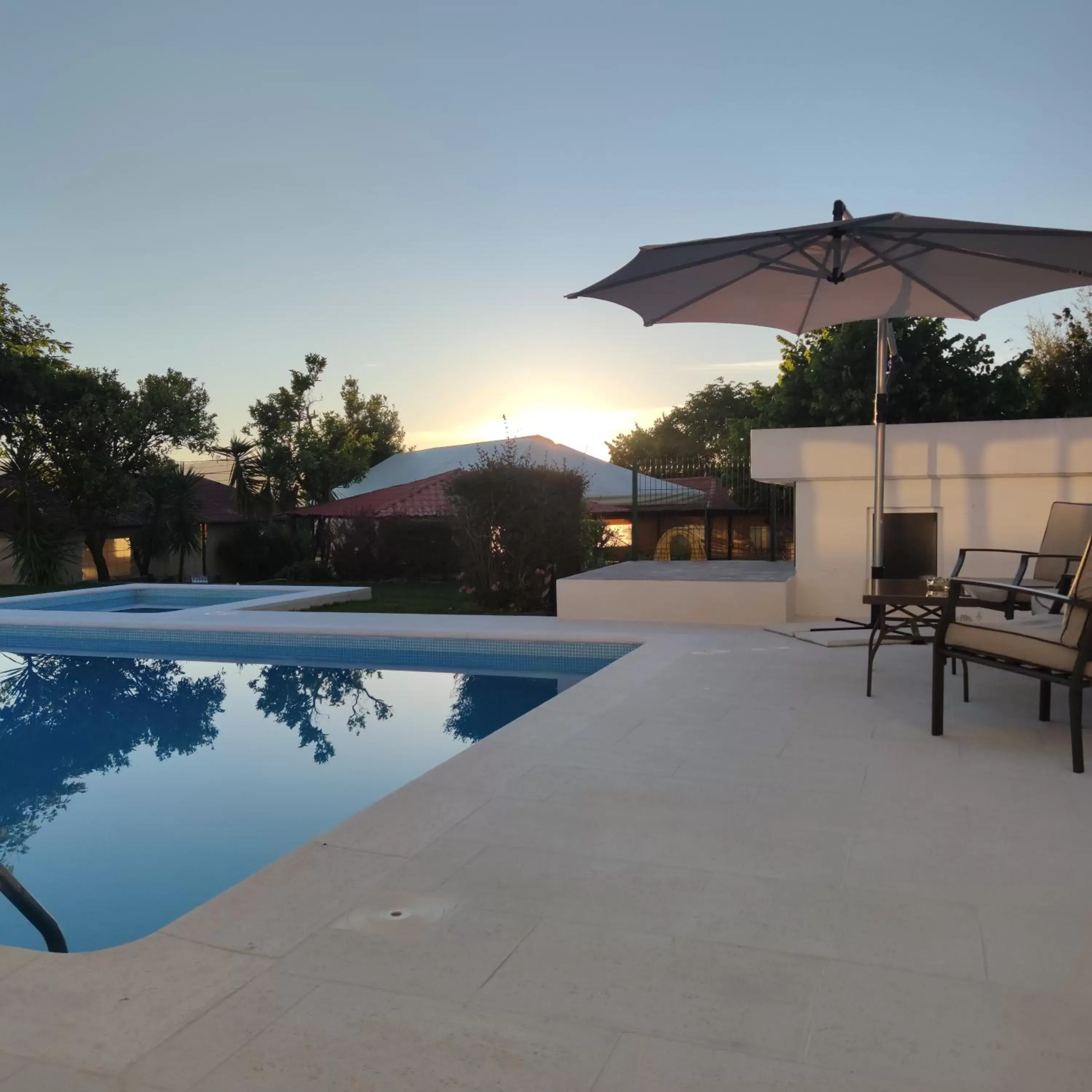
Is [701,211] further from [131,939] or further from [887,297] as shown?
[131,939]

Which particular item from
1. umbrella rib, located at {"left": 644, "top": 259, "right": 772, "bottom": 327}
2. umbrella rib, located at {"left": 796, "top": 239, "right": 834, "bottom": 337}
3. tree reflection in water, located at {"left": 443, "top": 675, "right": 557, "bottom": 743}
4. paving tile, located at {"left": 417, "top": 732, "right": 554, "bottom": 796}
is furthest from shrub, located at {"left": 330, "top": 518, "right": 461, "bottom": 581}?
paving tile, located at {"left": 417, "top": 732, "right": 554, "bottom": 796}

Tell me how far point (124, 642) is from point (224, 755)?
522cm

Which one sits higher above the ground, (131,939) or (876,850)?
(876,850)

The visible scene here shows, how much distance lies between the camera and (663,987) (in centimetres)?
234

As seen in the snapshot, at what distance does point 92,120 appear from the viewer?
14211mm

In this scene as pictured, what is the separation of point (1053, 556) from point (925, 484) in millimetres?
3276

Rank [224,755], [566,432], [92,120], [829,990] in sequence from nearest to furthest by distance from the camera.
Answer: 1. [829,990]
2. [224,755]
3. [92,120]
4. [566,432]

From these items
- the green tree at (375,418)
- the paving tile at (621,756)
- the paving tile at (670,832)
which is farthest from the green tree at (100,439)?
the paving tile at (670,832)

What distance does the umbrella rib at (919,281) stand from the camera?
268 inches

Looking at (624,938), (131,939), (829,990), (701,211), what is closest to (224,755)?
(131,939)

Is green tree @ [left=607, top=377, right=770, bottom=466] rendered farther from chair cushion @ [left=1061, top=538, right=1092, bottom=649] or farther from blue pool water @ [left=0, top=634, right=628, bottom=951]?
chair cushion @ [left=1061, top=538, right=1092, bottom=649]

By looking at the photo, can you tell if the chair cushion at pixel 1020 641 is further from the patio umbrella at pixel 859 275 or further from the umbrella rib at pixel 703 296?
the umbrella rib at pixel 703 296

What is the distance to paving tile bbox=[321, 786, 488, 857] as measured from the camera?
342 centimetres

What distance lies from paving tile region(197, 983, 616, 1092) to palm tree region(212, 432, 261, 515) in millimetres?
22220
